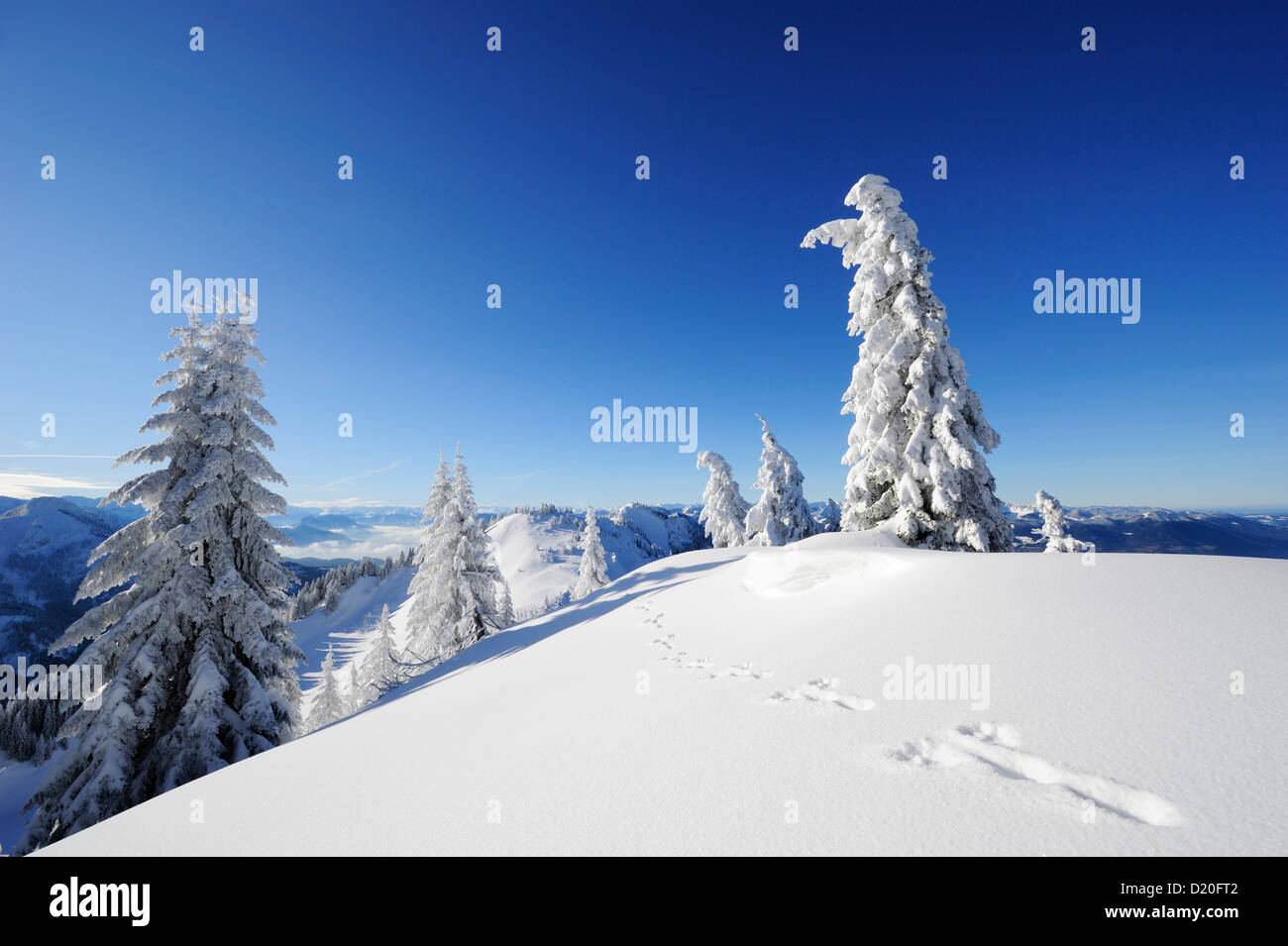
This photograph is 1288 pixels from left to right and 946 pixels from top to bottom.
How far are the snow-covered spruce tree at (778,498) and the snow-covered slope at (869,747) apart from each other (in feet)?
77.2

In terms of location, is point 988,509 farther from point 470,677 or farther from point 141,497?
point 141,497

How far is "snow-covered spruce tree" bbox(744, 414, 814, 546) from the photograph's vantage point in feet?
98.1

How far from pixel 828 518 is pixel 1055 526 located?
44.2 ft

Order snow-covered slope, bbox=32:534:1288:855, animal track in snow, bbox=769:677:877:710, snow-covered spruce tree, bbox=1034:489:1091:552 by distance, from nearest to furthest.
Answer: snow-covered slope, bbox=32:534:1288:855 < animal track in snow, bbox=769:677:877:710 < snow-covered spruce tree, bbox=1034:489:1091:552

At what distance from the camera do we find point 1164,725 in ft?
9.93

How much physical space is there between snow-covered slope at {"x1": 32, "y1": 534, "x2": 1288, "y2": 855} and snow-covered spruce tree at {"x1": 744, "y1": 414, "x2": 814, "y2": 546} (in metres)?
23.5

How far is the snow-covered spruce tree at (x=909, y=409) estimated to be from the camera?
1323 cm

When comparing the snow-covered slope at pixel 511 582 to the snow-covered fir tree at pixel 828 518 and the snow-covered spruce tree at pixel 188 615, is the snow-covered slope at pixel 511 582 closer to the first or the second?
the snow-covered fir tree at pixel 828 518

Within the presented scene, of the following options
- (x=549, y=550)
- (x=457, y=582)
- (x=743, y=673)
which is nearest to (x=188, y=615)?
(x=457, y=582)

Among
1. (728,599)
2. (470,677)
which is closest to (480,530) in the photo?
(470,677)

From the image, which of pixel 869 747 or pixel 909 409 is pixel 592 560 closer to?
pixel 909 409

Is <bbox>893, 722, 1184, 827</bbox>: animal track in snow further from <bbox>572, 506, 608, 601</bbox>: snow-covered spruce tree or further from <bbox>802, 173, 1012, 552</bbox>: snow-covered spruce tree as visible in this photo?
<bbox>572, 506, 608, 601</bbox>: snow-covered spruce tree

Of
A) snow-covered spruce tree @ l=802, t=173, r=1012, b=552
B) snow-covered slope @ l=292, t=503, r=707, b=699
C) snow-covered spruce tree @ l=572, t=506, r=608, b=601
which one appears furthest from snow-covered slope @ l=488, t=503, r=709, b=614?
snow-covered spruce tree @ l=802, t=173, r=1012, b=552

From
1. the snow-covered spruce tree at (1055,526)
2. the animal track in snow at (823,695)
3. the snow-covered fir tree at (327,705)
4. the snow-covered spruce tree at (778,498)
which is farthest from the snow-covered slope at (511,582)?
the animal track in snow at (823,695)
